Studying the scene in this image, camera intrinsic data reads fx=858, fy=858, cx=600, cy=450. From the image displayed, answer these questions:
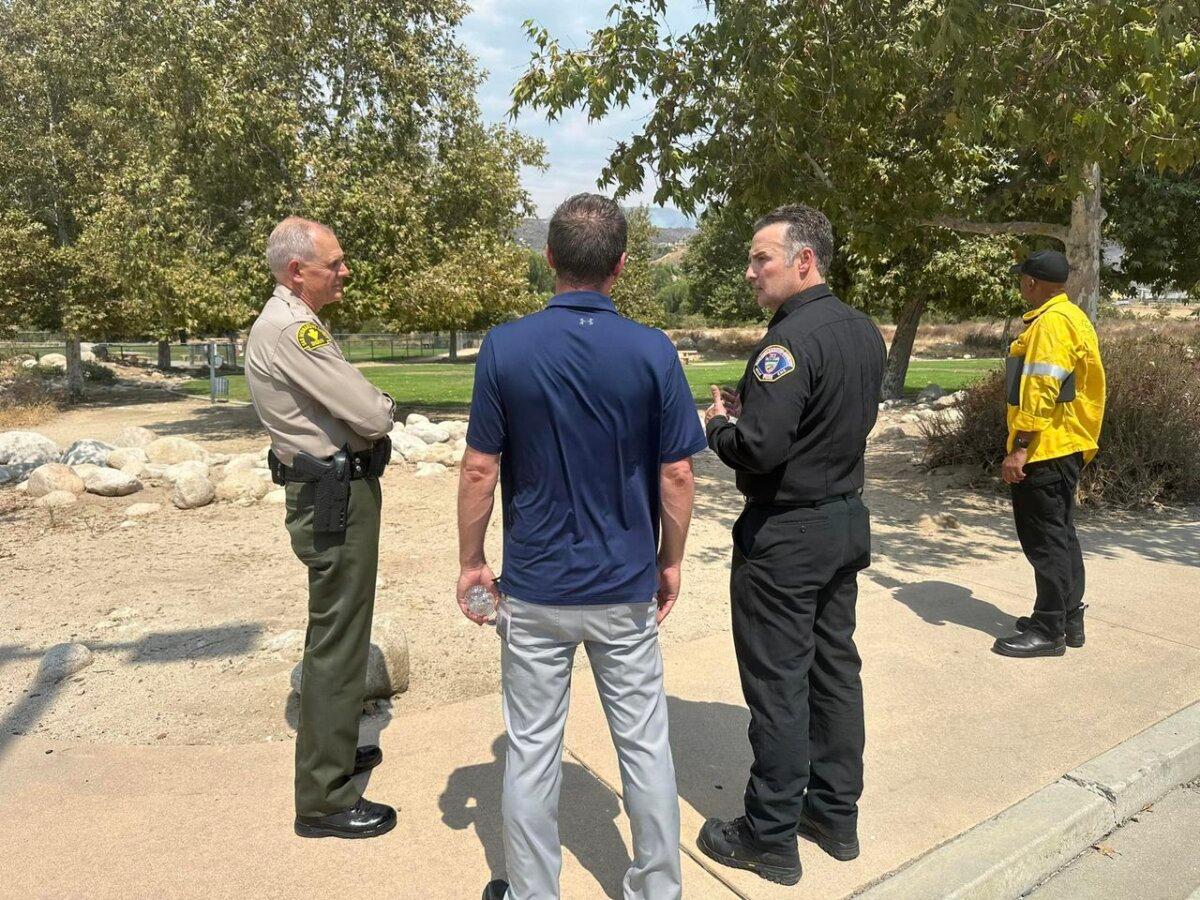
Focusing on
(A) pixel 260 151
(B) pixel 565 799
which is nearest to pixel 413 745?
(B) pixel 565 799

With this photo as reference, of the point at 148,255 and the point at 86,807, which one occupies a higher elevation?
the point at 148,255

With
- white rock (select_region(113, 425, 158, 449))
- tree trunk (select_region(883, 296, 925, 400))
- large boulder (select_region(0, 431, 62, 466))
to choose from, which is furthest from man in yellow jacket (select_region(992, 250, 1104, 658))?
tree trunk (select_region(883, 296, 925, 400))

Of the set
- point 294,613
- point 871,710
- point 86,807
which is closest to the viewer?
point 86,807

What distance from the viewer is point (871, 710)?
382 centimetres

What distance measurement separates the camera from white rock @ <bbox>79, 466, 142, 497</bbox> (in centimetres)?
812

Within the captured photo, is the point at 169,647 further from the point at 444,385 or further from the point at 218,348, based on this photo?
the point at 218,348

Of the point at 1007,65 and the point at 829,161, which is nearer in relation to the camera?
the point at 1007,65

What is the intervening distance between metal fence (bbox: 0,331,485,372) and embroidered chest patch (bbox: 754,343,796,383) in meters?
18.3

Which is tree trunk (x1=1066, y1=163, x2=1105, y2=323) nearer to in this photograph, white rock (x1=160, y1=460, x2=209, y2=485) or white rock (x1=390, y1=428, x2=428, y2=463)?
white rock (x1=390, y1=428, x2=428, y2=463)

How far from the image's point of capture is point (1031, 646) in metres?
4.38

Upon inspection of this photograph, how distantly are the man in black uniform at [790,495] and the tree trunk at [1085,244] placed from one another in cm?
716

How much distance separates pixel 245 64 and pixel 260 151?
118cm

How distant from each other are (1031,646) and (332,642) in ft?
11.3

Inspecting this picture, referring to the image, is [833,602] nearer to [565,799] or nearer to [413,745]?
[565,799]
